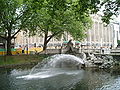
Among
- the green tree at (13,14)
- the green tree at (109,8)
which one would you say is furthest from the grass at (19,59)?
the green tree at (109,8)

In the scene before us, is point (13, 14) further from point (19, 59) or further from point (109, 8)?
point (109, 8)

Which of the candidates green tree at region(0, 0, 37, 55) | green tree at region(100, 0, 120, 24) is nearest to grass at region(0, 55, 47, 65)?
green tree at region(0, 0, 37, 55)

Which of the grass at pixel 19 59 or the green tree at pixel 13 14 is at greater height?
the green tree at pixel 13 14

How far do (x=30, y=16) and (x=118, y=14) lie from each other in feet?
84.9

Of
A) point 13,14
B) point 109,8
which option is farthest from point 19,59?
point 109,8

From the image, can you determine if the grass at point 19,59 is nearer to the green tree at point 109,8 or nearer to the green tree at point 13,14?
the green tree at point 13,14

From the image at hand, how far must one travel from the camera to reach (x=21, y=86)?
60.5 ft

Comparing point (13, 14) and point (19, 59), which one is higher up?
point (13, 14)

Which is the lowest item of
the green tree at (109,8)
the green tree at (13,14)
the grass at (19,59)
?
the grass at (19,59)

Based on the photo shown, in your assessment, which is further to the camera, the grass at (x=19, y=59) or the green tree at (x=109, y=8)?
the grass at (x=19, y=59)

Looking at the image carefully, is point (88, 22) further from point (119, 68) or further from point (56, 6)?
point (56, 6)

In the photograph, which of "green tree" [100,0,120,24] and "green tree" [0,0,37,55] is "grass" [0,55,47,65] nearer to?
"green tree" [0,0,37,55]

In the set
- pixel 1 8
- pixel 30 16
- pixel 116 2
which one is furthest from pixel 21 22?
pixel 116 2

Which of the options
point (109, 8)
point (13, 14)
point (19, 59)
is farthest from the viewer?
point (19, 59)
